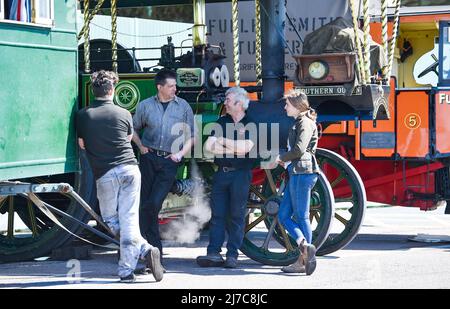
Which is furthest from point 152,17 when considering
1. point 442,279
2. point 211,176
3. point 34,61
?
point 442,279

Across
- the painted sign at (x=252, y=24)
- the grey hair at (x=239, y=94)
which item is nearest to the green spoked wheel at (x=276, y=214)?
the grey hair at (x=239, y=94)

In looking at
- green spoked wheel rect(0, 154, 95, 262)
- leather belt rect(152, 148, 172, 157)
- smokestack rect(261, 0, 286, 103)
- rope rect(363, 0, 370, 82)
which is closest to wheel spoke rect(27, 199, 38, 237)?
green spoked wheel rect(0, 154, 95, 262)

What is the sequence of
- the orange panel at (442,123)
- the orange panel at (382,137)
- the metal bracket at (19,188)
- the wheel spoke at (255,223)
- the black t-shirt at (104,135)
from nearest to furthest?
the metal bracket at (19,188)
the black t-shirt at (104,135)
the wheel spoke at (255,223)
the orange panel at (442,123)
the orange panel at (382,137)

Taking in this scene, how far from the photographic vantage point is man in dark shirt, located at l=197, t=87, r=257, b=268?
8.95m

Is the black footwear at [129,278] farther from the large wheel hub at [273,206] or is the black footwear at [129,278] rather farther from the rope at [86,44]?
the rope at [86,44]

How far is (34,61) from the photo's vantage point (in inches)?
306

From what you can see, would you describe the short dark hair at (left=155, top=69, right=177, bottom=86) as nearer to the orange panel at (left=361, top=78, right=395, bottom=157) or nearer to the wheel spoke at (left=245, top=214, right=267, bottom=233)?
the wheel spoke at (left=245, top=214, right=267, bottom=233)

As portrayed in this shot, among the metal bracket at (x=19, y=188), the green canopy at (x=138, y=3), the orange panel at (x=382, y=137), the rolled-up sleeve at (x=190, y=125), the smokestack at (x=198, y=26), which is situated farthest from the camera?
the green canopy at (x=138, y=3)

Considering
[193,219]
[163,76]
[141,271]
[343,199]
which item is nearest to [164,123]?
[163,76]

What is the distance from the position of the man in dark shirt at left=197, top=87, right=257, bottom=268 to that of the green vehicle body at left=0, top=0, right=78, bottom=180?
4.41 ft

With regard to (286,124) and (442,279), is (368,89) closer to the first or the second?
(286,124)

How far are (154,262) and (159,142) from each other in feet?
4.04

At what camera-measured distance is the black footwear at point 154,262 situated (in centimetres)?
815

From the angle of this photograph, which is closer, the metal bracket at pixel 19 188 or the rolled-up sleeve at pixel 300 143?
the metal bracket at pixel 19 188
